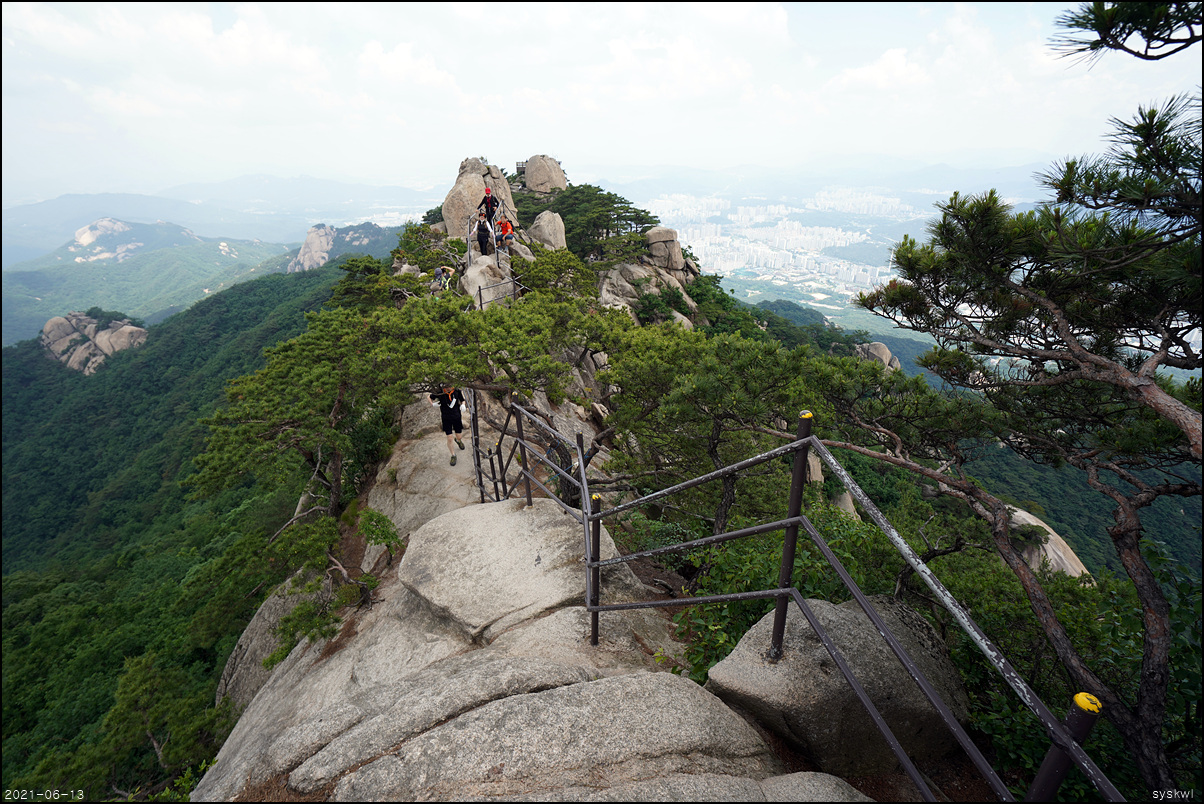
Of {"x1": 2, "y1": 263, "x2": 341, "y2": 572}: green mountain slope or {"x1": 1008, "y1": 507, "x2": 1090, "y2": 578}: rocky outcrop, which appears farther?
{"x1": 2, "y1": 263, "x2": 341, "y2": 572}: green mountain slope

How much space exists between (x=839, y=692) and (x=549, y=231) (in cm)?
2437

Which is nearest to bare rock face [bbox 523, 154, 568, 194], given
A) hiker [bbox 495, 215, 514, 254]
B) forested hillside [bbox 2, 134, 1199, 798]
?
forested hillside [bbox 2, 134, 1199, 798]

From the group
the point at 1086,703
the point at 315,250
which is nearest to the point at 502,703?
the point at 1086,703

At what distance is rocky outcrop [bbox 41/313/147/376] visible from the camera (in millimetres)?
55500

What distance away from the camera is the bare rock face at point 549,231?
956 inches

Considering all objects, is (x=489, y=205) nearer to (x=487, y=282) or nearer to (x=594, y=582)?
(x=487, y=282)

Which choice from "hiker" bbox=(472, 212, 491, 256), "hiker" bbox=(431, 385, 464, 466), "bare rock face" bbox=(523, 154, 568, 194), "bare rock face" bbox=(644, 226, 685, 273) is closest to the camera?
"hiker" bbox=(431, 385, 464, 466)

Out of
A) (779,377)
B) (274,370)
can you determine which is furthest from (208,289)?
(779,377)

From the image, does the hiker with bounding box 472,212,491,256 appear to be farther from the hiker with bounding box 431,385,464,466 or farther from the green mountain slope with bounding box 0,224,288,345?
the green mountain slope with bounding box 0,224,288,345

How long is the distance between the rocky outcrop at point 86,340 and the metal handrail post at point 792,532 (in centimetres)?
7679

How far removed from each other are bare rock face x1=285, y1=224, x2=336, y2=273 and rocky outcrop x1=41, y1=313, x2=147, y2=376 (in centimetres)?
5491

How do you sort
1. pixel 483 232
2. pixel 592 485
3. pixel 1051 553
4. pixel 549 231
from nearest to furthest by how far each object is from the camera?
1. pixel 592 485
2. pixel 483 232
3. pixel 1051 553
4. pixel 549 231

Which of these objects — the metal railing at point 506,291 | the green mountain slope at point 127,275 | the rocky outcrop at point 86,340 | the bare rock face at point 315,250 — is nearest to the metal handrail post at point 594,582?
the metal railing at point 506,291

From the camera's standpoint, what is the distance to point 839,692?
244cm
